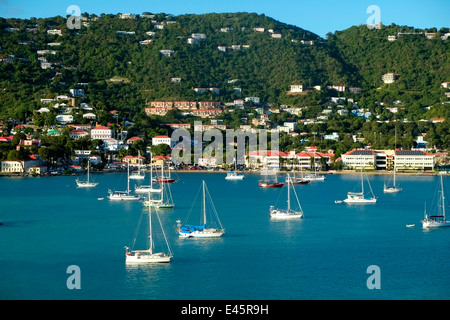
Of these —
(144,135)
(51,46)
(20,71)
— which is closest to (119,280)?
(144,135)

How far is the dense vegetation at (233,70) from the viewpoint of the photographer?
63.3 meters

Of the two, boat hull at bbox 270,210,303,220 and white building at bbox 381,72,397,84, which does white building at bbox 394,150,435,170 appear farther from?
white building at bbox 381,72,397,84

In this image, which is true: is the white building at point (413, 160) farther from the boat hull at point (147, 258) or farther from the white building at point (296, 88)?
the boat hull at point (147, 258)

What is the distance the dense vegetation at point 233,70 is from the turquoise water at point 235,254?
30493mm

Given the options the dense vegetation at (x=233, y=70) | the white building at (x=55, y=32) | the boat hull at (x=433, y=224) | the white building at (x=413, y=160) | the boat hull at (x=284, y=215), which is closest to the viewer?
the boat hull at (x=433, y=224)

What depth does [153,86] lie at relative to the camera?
74.8 metres
